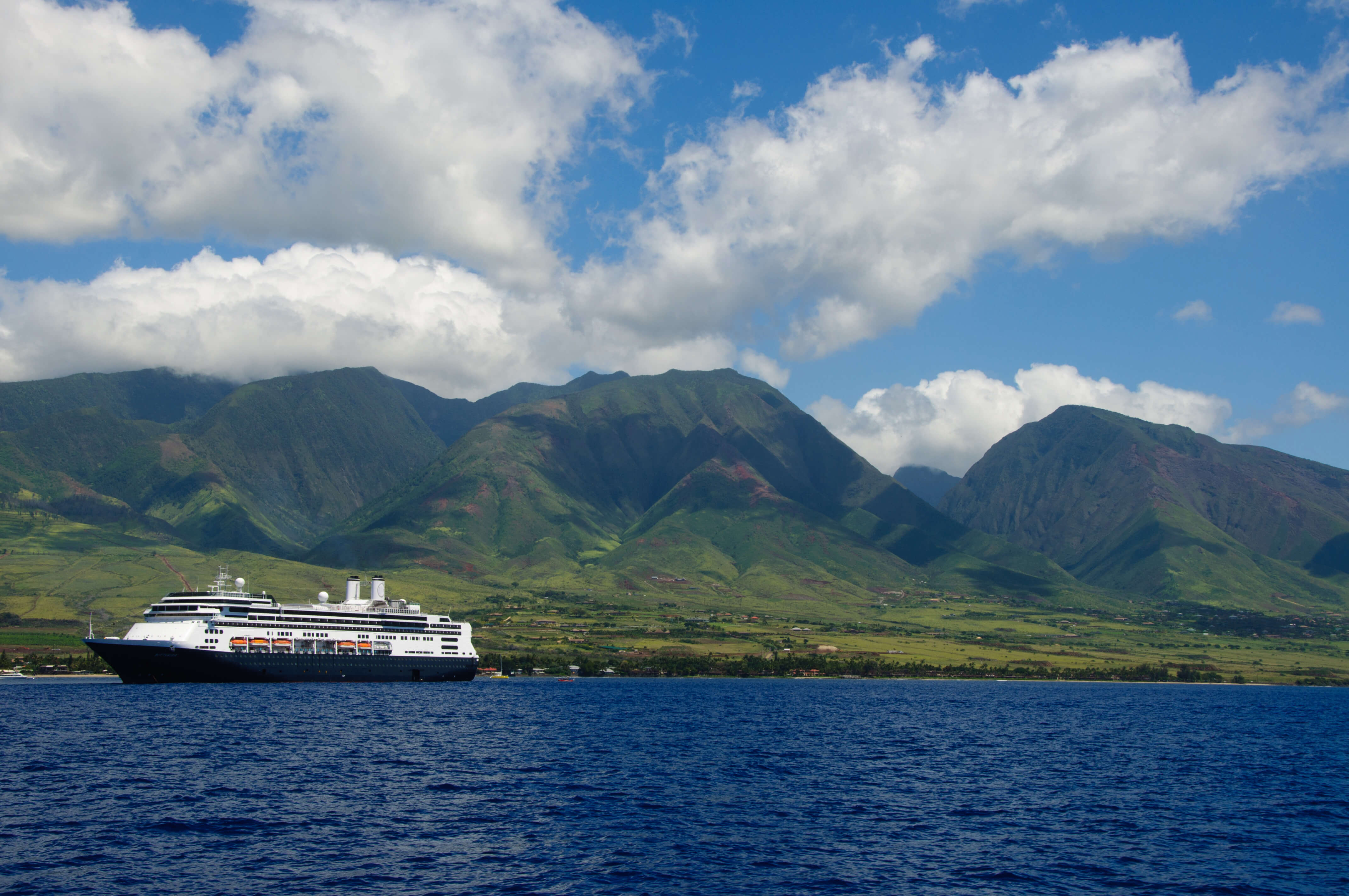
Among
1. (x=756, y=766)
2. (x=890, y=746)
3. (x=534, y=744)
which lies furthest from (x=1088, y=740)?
(x=534, y=744)

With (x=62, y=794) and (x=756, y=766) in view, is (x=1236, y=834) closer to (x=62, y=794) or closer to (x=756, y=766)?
(x=756, y=766)

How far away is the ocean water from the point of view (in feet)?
219

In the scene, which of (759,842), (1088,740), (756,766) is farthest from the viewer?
(1088,740)

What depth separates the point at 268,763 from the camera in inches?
4232

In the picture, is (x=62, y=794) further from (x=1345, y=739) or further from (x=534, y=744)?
(x=1345, y=739)

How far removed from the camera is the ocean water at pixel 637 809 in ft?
219

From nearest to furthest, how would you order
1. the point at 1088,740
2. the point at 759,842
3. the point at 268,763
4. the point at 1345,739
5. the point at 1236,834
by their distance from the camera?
the point at 759,842 < the point at 1236,834 < the point at 268,763 < the point at 1088,740 < the point at 1345,739

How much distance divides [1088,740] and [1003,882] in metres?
95.4

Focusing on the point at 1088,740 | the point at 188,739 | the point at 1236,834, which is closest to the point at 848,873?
the point at 1236,834

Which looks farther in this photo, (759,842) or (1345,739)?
(1345,739)

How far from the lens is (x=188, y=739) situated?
124312mm

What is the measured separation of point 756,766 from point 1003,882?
50196 millimetres

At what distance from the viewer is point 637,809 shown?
89000 mm

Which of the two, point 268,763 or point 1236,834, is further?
point 268,763
